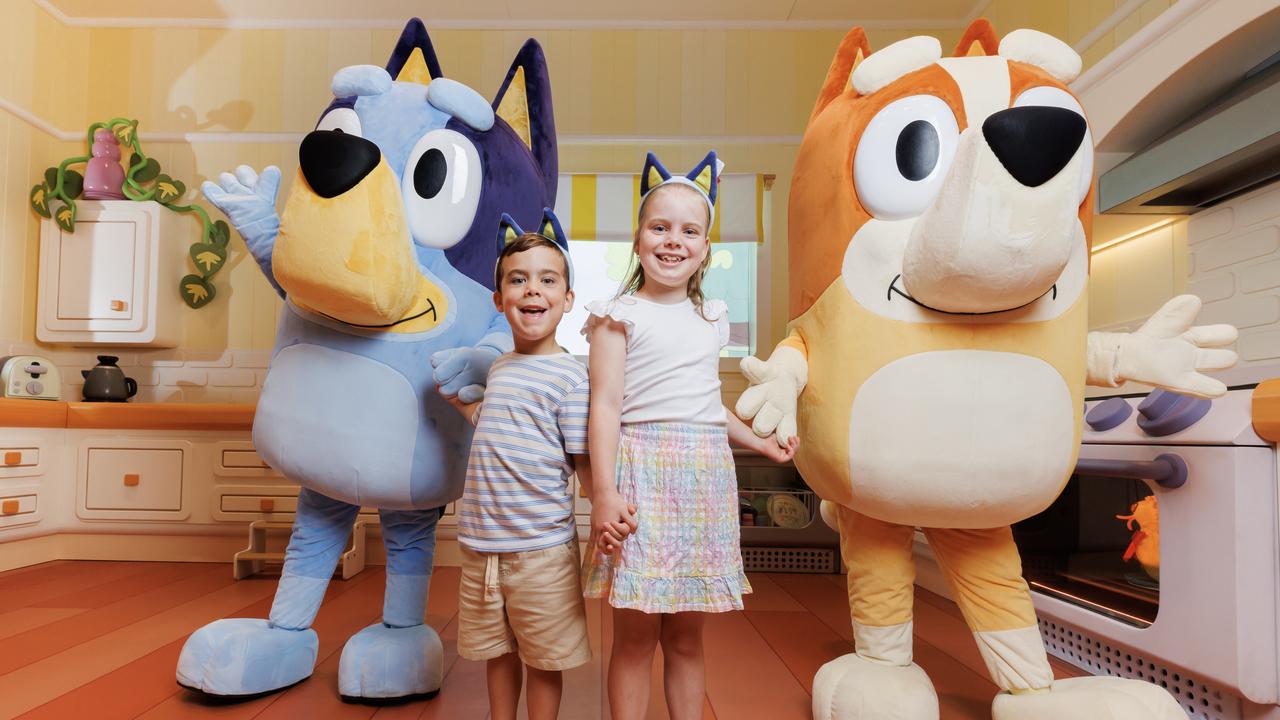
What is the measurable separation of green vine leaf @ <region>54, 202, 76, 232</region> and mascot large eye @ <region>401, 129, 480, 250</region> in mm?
2419

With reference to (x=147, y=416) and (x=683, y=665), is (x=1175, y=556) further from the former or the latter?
(x=147, y=416)

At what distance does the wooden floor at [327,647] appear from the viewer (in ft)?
4.55

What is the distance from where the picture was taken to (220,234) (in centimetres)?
311

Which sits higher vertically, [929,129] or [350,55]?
[350,55]

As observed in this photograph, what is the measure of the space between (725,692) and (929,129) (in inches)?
44.7

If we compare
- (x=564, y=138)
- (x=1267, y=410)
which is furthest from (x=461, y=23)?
(x=1267, y=410)

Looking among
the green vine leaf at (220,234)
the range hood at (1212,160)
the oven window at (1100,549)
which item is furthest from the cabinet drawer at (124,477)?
the range hood at (1212,160)

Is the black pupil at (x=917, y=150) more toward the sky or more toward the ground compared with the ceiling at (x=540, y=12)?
more toward the ground

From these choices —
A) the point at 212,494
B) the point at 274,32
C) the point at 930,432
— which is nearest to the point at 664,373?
the point at 930,432

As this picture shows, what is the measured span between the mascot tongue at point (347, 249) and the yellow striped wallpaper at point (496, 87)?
2005mm

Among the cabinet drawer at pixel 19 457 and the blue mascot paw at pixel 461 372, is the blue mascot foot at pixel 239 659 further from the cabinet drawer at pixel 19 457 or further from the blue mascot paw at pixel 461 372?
the cabinet drawer at pixel 19 457

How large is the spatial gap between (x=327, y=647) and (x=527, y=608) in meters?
0.93

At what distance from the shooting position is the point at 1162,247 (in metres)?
1.83

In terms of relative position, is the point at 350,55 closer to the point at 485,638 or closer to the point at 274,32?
the point at 274,32
